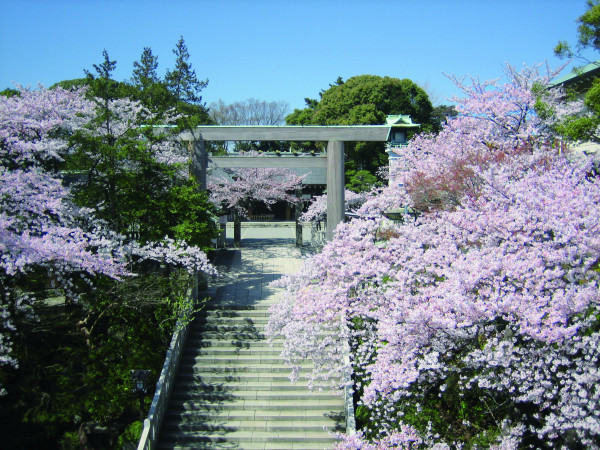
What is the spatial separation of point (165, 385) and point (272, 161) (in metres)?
7.77

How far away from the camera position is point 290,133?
14266 millimetres

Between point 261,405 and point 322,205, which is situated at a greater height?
point 322,205

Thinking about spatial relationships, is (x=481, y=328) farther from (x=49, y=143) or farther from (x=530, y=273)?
(x=49, y=143)

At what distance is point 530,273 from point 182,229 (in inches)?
335

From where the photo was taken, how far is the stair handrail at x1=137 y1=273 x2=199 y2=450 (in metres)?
9.41

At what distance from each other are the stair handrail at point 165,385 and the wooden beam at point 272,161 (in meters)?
4.60

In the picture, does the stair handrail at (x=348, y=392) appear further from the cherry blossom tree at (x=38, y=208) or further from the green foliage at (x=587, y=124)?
the green foliage at (x=587, y=124)

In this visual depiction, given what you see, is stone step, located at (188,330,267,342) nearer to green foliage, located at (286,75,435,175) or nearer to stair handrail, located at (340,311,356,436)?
stair handrail, located at (340,311,356,436)

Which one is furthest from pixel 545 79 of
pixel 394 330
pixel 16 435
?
pixel 16 435

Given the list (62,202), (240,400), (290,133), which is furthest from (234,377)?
(290,133)

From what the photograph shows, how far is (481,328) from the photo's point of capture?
6.86 metres

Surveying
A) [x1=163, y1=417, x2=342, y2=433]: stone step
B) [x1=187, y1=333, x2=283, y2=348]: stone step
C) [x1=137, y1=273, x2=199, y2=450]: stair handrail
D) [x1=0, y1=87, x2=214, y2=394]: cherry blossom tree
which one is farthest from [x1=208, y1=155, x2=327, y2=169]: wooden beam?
[x1=163, y1=417, x2=342, y2=433]: stone step

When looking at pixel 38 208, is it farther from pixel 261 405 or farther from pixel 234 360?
pixel 261 405

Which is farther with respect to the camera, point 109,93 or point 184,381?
point 109,93
